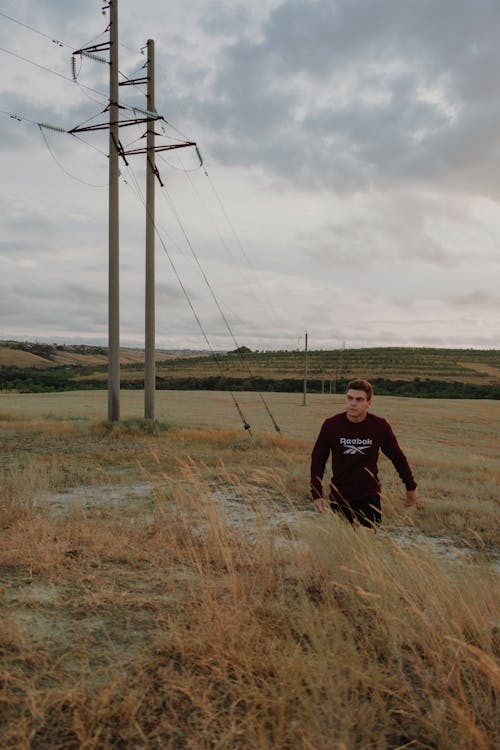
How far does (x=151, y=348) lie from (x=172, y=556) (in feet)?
38.4

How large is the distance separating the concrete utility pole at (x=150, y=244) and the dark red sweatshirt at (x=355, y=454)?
10.7 metres

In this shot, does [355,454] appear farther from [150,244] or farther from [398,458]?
[150,244]

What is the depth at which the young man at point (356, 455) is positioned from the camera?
5.20 meters

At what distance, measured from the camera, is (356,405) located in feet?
16.8

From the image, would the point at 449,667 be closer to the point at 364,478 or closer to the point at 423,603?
the point at 423,603

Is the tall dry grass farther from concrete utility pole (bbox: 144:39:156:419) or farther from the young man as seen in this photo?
concrete utility pole (bbox: 144:39:156:419)

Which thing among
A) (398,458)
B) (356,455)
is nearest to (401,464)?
(398,458)

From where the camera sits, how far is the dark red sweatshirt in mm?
5219

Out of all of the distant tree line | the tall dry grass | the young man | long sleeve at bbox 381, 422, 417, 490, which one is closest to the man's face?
the young man

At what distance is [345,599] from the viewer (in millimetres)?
3799

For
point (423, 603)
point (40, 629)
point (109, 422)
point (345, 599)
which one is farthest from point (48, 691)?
point (109, 422)

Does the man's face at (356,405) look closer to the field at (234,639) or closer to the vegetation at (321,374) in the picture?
the field at (234,639)

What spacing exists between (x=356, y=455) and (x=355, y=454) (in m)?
0.01

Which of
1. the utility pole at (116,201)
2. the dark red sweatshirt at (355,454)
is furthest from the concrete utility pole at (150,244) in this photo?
the dark red sweatshirt at (355,454)
